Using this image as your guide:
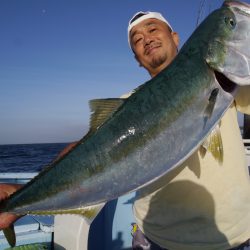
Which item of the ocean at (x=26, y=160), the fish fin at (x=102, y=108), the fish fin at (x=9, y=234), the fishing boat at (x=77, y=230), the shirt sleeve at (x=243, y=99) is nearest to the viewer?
the fish fin at (x=102, y=108)

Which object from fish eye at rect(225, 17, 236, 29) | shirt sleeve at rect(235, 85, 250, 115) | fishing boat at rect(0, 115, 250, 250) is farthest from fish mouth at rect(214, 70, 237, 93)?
fishing boat at rect(0, 115, 250, 250)

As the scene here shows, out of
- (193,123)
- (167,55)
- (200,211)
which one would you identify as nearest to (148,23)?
(167,55)

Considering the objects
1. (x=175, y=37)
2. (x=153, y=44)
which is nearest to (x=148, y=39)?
(x=153, y=44)

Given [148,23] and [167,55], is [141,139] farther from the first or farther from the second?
[148,23]

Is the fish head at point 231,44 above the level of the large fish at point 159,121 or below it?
above

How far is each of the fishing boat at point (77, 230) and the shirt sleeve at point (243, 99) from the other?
234cm

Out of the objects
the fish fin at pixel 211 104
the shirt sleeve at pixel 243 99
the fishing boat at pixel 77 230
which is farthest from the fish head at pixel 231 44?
the fishing boat at pixel 77 230

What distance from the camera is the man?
2949mm

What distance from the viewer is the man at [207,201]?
2.95 metres

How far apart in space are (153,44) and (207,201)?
5.47 ft

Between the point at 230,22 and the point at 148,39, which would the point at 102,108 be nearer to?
the point at 230,22

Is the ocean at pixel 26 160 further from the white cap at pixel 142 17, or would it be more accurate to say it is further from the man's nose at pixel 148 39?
the white cap at pixel 142 17

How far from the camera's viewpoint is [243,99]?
3.07 meters

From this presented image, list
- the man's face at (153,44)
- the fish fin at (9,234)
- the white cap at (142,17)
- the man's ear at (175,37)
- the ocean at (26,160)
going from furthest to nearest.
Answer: the ocean at (26,160) → the man's ear at (175,37) → the white cap at (142,17) → the man's face at (153,44) → the fish fin at (9,234)
